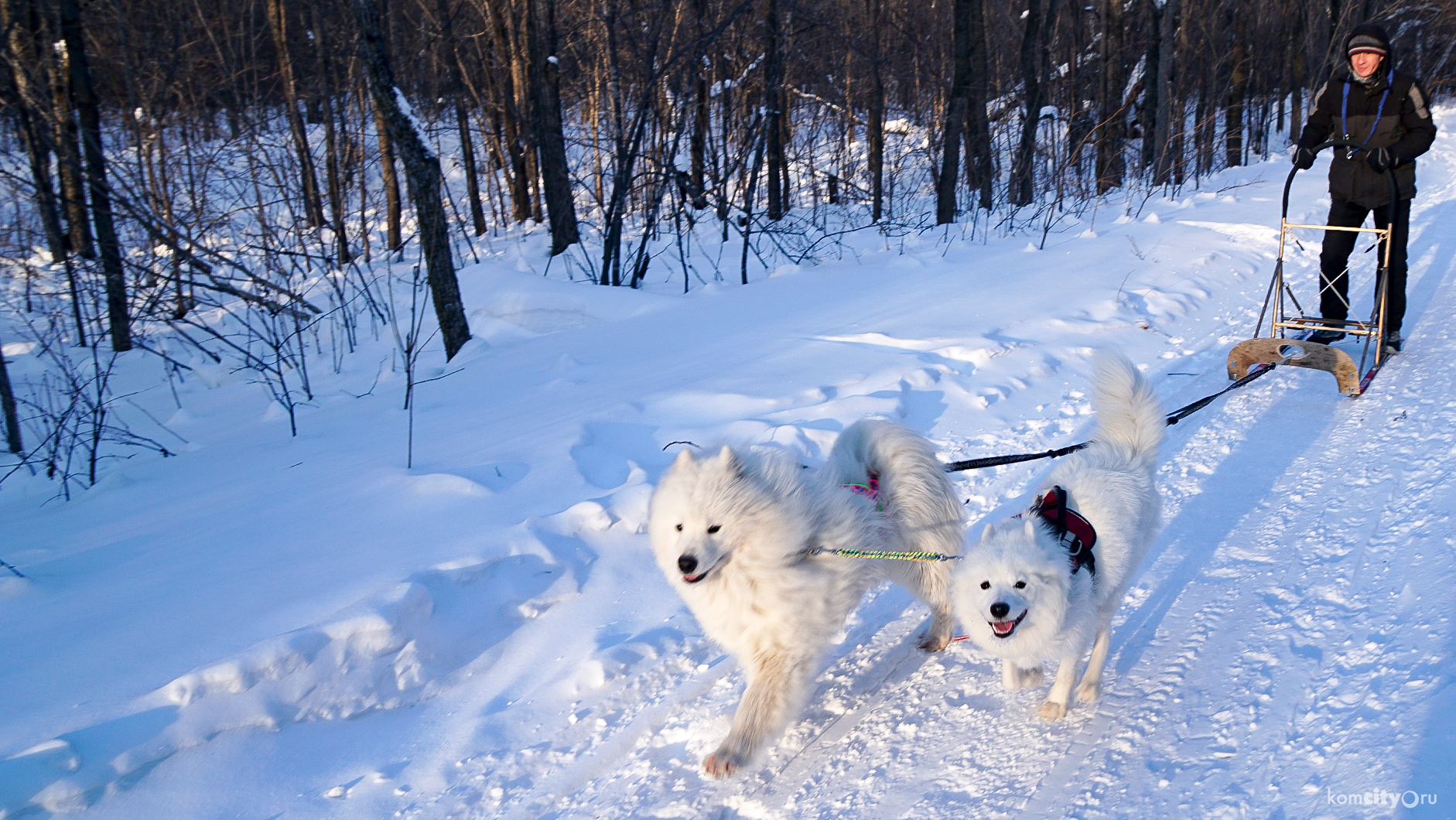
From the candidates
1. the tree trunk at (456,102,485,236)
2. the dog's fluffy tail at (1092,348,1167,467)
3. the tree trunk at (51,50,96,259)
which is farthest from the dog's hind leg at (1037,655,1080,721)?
the tree trunk at (456,102,485,236)

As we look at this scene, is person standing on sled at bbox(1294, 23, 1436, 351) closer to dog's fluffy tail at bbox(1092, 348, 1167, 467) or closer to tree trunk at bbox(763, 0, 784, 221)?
dog's fluffy tail at bbox(1092, 348, 1167, 467)

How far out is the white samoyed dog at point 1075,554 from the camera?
2494mm

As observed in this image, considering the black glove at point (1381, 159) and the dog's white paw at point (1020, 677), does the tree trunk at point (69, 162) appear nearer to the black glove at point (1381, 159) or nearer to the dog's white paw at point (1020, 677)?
the dog's white paw at point (1020, 677)

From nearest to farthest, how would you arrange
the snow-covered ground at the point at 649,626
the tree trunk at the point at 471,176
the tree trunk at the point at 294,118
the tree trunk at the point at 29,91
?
the snow-covered ground at the point at 649,626
the tree trunk at the point at 29,91
the tree trunk at the point at 294,118
the tree trunk at the point at 471,176

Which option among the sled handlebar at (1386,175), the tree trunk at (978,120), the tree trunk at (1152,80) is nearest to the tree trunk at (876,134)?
the tree trunk at (978,120)

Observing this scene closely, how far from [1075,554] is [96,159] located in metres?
10.4

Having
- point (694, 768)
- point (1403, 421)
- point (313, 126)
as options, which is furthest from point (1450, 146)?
point (313, 126)

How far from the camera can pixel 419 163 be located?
7.60m

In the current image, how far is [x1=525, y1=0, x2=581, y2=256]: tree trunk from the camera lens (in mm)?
12016

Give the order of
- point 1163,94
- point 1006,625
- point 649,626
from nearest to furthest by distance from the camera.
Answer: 1. point 1006,625
2. point 649,626
3. point 1163,94

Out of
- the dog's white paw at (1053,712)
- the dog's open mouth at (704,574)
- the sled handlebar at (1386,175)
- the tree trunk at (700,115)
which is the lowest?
the dog's white paw at (1053,712)

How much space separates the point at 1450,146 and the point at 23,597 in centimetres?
2466

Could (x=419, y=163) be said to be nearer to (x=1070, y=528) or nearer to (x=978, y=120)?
(x=1070, y=528)

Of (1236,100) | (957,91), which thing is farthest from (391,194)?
(1236,100)
